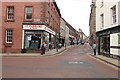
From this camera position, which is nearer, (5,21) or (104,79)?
(104,79)

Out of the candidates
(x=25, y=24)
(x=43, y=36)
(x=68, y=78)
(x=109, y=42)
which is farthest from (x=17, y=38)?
(x=68, y=78)

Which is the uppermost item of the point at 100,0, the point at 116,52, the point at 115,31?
the point at 100,0

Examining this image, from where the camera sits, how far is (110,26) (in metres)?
14.4

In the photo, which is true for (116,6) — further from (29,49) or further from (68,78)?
(29,49)

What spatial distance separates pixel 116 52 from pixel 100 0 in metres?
8.73

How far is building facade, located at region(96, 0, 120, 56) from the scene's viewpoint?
1298cm

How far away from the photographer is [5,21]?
20.6 m

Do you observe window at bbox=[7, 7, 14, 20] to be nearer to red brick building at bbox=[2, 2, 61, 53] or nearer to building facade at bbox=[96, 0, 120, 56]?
red brick building at bbox=[2, 2, 61, 53]

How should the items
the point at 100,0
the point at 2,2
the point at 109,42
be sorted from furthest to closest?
the point at 2,2 → the point at 100,0 → the point at 109,42

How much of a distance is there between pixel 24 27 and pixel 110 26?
41.9 ft

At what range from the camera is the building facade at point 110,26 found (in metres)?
13.0

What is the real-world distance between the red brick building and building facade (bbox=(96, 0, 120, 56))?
862 cm

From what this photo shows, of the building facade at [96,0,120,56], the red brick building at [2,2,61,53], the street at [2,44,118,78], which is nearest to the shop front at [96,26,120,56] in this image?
the building facade at [96,0,120,56]

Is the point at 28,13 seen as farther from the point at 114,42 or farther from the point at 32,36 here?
the point at 114,42
